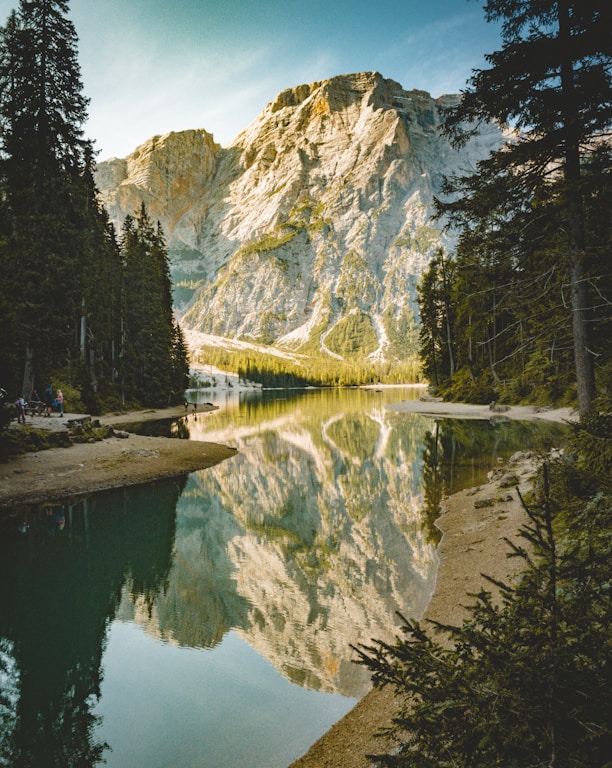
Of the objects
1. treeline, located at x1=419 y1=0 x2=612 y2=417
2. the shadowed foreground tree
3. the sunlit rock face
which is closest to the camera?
the shadowed foreground tree

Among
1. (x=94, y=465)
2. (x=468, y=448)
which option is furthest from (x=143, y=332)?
(x=468, y=448)

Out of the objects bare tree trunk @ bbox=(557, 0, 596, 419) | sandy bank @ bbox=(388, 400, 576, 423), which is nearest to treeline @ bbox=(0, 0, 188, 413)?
bare tree trunk @ bbox=(557, 0, 596, 419)

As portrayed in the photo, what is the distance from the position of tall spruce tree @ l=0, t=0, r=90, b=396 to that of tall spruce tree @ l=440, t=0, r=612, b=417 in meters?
26.8

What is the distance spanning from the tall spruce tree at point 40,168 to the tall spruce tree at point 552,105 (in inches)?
1054

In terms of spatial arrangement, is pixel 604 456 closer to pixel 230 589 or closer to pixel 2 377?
pixel 230 589

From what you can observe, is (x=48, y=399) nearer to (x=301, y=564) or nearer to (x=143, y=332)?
(x=301, y=564)

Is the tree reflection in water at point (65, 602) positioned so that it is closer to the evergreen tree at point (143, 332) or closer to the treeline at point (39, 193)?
the treeline at point (39, 193)

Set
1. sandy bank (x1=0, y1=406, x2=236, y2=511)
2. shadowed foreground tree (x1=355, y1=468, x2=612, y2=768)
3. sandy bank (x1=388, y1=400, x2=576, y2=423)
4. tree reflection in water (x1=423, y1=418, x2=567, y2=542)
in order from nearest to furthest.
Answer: shadowed foreground tree (x1=355, y1=468, x2=612, y2=768), sandy bank (x1=0, y1=406, x2=236, y2=511), tree reflection in water (x1=423, y1=418, x2=567, y2=542), sandy bank (x1=388, y1=400, x2=576, y2=423)

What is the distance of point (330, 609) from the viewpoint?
10664mm

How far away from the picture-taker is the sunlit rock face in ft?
31.4

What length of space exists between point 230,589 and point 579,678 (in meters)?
11.0

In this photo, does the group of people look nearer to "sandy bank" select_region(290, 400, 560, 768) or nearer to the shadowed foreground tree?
"sandy bank" select_region(290, 400, 560, 768)

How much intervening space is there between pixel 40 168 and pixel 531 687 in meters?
34.7

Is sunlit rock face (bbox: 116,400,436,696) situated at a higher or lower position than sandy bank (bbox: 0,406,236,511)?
lower
